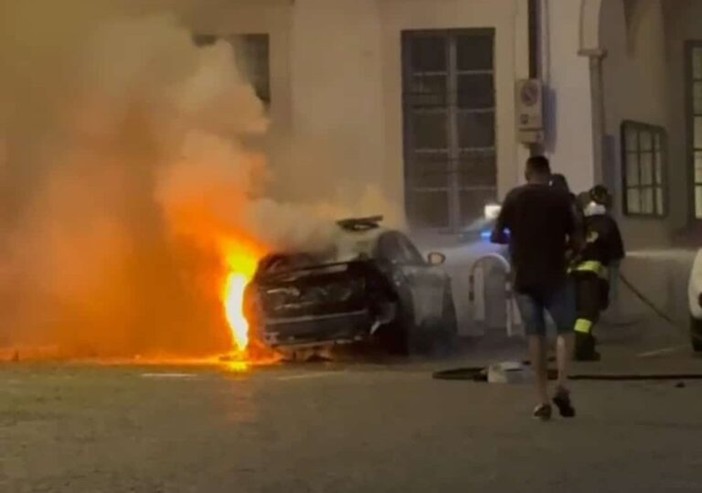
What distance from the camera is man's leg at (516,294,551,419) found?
11.5 meters

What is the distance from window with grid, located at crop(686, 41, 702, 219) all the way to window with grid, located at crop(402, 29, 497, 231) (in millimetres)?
4108

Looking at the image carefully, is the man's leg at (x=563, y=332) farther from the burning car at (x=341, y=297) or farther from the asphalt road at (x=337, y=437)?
the burning car at (x=341, y=297)

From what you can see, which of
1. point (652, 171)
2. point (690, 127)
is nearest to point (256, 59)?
point (652, 171)

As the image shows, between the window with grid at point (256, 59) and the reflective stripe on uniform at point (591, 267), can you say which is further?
the window with grid at point (256, 59)

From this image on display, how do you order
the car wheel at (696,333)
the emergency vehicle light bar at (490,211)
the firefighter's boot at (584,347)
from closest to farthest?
the firefighter's boot at (584,347)
the car wheel at (696,333)
the emergency vehicle light bar at (490,211)

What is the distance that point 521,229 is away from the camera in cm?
1181

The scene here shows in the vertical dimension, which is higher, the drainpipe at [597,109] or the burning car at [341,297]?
the drainpipe at [597,109]

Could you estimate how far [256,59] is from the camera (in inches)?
924

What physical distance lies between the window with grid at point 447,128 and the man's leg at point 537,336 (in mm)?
11696

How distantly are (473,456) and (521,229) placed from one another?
102 inches

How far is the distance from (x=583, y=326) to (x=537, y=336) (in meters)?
5.45

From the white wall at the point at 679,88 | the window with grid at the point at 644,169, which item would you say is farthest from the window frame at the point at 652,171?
the white wall at the point at 679,88

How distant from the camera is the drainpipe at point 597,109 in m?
22.4

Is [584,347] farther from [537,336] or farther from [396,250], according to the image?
[537,336]
